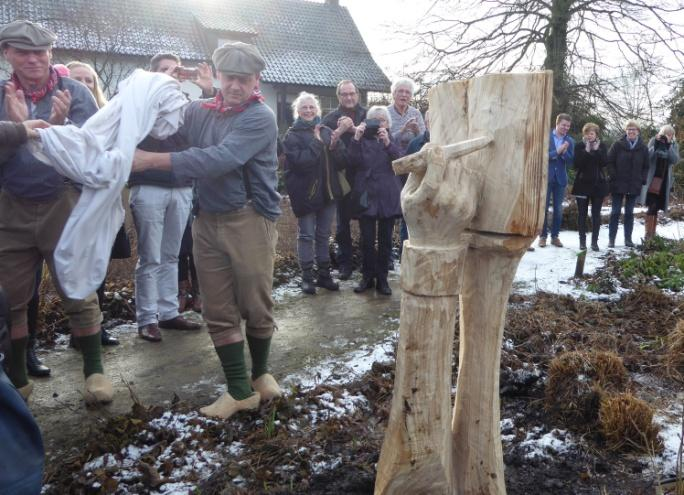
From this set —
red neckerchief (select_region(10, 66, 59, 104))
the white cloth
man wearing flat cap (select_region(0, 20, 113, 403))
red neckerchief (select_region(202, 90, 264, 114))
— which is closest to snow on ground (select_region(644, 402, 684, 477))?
red neckerchief (select_region(202, 90, 264, 114))

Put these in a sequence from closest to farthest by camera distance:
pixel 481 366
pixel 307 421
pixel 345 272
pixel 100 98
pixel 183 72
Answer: pixel 481 366
pixel 307 421
pixel 183 72
pixel 100 98
pixel 345 272

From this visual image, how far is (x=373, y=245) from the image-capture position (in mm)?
5262

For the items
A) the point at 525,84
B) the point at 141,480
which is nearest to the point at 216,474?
the point at 141,480

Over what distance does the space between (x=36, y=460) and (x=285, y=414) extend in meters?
1.53

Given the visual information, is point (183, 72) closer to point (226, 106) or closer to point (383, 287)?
point (226, 106)

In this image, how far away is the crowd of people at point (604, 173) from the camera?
23.9 feet

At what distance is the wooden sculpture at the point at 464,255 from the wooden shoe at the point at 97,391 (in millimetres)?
1944

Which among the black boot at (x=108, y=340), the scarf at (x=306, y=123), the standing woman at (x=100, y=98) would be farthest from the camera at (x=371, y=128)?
the black boot at (x=108, y=340)

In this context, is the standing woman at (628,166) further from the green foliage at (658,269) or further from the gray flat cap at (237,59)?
the gray flat cap at (237,59)

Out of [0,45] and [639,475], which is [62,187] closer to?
[0,45]

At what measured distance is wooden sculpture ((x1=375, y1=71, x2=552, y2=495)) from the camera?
1528 millimetres

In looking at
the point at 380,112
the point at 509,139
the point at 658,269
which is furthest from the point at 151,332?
the point at 658,269

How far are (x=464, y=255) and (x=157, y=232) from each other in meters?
2.78

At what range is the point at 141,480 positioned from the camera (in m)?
2.30
